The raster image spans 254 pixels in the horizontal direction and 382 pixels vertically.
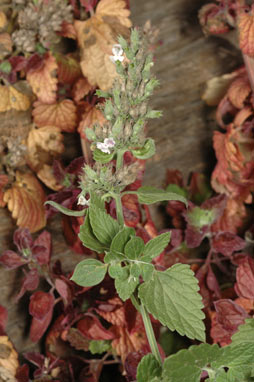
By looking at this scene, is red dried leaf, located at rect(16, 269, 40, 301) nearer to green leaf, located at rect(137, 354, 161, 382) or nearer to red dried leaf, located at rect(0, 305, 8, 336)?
red dried leaf, located at rect(0, 305, 8, 336)

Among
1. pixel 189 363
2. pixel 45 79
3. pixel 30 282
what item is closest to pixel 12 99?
pixel 45 79

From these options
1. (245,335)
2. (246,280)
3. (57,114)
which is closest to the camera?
(245,335)

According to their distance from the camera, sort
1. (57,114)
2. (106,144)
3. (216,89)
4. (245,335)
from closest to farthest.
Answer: (106,144)
(245,335)
(57,114)
(216,89)

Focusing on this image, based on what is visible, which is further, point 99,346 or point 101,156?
point 99,346

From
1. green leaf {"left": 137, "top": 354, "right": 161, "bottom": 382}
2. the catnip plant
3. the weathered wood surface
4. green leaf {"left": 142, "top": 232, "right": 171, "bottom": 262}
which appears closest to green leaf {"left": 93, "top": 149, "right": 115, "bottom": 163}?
the catnip plant

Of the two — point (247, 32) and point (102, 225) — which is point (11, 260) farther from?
point (247, 32)

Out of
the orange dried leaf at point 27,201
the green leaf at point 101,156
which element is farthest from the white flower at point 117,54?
the orange dried leaf at point 27,201
